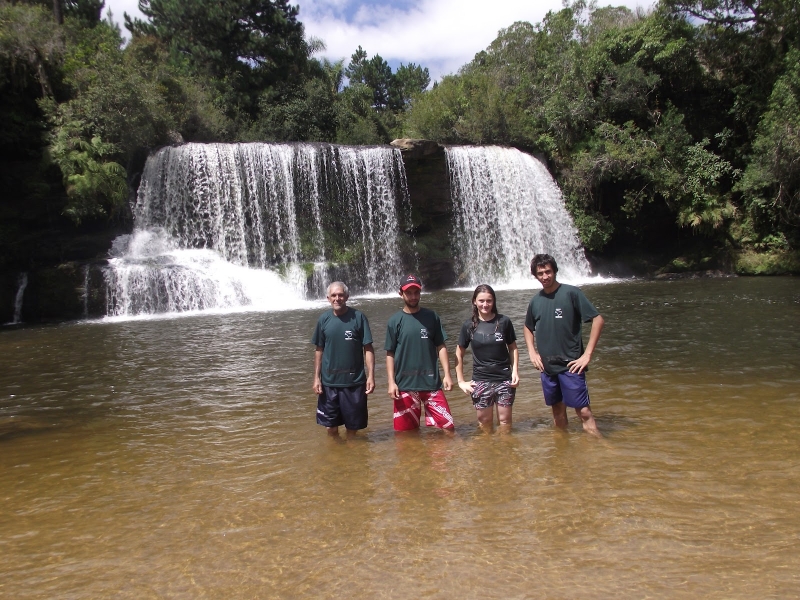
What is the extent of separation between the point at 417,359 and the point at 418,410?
1.60ft

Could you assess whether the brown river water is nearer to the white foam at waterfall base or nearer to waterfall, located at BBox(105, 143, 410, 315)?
the white foam at waterfall base

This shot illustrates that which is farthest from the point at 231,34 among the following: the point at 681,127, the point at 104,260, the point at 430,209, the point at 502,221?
the point at 681,127

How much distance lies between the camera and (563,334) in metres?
4.84

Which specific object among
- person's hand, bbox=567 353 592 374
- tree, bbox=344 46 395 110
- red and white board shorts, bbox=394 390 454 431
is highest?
tree, bbox=344 46 395 110

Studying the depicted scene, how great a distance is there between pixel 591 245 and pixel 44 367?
67.6 feet

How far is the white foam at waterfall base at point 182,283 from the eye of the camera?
671 inches

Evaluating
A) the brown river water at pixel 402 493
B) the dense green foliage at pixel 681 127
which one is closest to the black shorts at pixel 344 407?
the brown river water at pixel 402 493

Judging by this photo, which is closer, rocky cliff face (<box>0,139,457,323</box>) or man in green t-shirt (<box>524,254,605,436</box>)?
man in green t-shirt (<box>524,254,605,436</box>)

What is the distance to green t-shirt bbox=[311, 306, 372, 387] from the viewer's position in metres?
5.04

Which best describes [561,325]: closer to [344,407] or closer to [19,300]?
[344,407]

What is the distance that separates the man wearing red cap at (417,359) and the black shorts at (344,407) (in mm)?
265

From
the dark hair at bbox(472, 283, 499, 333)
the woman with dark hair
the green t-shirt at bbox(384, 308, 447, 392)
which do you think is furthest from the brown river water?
the dark hair at bbox(472, 283, 499, 333)

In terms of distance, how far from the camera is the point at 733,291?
16891 millimetres

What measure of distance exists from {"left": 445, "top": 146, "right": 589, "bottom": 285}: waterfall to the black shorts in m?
19.1
